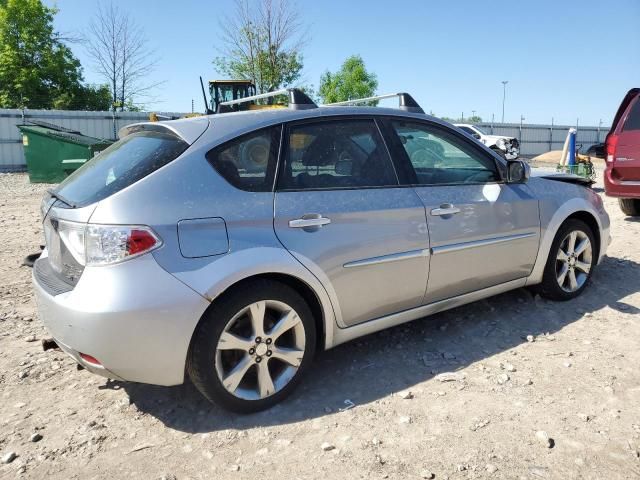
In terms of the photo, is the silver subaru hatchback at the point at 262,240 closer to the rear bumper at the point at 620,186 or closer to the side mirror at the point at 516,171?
the side mirror at the point at 516,171

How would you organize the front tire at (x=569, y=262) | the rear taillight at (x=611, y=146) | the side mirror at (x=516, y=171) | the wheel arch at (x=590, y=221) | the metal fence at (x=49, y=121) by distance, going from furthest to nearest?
1. the metal fence at (x=49, y=121)
2. the rear taillight at (x=611, y=146)
3. the wheel arch at (x=590, y=221)
4. the front tire at (x=569, y=262)
5. the side mirror at (x=516, y=171)

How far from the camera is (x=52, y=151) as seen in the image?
1409cm

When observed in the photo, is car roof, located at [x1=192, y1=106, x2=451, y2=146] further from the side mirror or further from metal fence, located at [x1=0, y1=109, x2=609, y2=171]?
metal fence, located at [x1=0, y1=109, x2=609, y2=171]

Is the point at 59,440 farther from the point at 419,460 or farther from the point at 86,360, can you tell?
the point at 419,460

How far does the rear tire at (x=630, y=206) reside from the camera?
783 centimetres

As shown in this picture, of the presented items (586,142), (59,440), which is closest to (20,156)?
(59,440)

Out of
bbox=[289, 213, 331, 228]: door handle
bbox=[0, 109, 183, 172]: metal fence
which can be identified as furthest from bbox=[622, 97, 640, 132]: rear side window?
bbox=[0, 109, 183, 172]: metal fence

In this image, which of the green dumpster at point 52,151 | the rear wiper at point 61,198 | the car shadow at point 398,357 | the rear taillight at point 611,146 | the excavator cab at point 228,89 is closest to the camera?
the rear wiper at point 61,198

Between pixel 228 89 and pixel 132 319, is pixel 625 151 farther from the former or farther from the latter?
pixel 228 89

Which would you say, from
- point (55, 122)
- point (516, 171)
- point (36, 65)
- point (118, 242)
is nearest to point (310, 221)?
point (118, 242)

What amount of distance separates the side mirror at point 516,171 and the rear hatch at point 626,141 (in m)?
4.47

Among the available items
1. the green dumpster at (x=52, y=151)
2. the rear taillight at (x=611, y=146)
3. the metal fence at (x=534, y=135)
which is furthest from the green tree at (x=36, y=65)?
the rear taillight at (x=611, y=146)

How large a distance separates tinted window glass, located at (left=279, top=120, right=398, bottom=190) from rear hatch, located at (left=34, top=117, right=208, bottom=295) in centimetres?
52

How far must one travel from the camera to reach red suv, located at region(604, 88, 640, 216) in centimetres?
710
